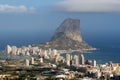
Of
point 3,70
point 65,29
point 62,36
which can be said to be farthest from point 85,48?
point 3,70

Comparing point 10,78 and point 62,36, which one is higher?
point 62,36

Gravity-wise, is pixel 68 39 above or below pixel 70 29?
below

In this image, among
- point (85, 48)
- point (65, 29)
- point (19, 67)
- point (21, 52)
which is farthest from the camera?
point (65, 29)

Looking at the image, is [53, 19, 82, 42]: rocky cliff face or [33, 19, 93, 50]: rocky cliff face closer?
[33, 19, 93, 50]: rocky cliff face

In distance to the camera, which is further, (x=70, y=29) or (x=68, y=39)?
(x=70, y=29)

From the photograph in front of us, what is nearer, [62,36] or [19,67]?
A: [19,67]

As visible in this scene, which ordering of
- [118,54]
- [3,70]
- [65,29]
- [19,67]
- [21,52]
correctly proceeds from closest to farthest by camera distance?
[3,70] < [19,67] < [21,52] < [118,54] < [65,29]

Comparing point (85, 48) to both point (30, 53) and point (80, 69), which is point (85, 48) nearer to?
point (30, 53)

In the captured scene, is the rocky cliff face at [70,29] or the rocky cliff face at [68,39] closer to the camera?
the rocky cliff face at [68,39]
